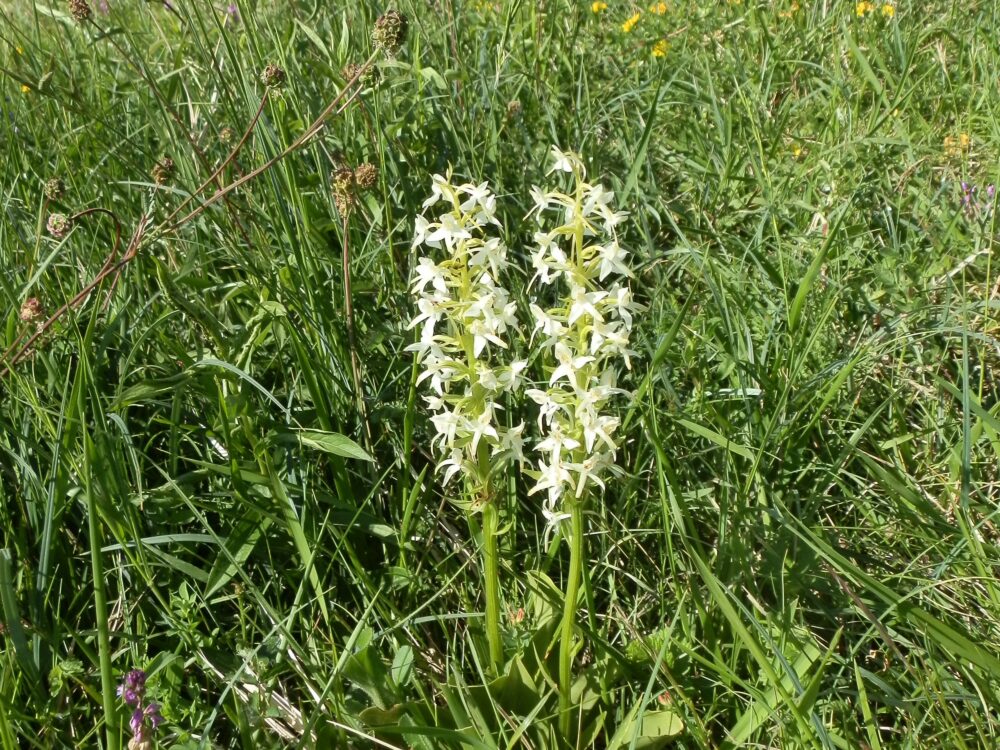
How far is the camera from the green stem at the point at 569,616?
1639 mm

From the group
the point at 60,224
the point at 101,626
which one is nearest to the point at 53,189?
the point at 60,224

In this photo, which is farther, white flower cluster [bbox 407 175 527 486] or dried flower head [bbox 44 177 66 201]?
dried flower head [bbox 44 177 66 201]

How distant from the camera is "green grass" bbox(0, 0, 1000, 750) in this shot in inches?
72.0

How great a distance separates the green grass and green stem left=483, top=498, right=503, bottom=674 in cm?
6

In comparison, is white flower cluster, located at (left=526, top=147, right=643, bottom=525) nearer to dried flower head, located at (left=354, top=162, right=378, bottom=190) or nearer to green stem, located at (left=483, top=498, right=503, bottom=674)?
green stem, located at (left=483, top=498, right=503, bottom=674)

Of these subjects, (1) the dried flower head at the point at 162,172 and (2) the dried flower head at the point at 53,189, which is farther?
(1) the dried flower head at the point at 162,172

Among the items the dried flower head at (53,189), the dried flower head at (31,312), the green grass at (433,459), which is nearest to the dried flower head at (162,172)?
the green grass at (433,459)

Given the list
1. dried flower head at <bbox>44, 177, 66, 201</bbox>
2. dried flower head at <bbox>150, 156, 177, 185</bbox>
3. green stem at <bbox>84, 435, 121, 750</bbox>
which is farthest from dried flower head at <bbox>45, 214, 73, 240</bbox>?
green stem at <bbox>84, 435, 121, 750</bbox>

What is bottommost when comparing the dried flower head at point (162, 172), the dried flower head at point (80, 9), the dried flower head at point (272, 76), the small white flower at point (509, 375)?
the small white flower at point (509, 375)

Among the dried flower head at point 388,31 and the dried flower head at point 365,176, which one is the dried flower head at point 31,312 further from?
the dried flower head at point 388,31

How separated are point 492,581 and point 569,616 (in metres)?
0.17

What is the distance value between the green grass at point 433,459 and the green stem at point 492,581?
6 centimetres

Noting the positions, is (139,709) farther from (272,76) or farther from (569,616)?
(272,76)

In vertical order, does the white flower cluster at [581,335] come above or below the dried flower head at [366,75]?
below
